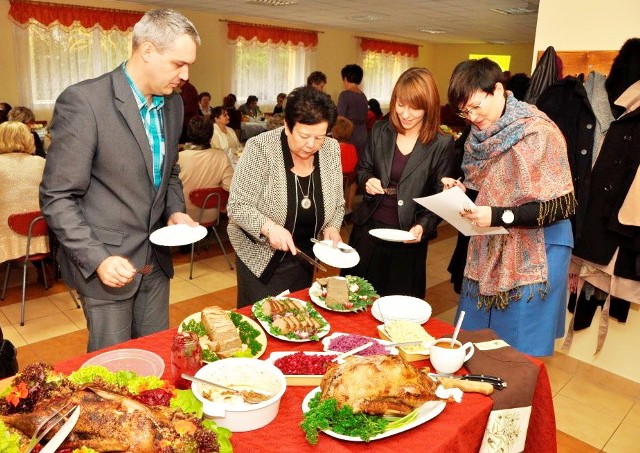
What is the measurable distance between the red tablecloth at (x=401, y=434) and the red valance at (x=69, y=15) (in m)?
8.27

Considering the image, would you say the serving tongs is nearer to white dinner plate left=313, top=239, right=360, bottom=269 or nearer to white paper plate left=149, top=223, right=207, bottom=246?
white dinner plate left=313, top=239, right=360, bottom=269

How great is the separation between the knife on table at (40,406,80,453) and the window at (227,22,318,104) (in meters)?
10.5

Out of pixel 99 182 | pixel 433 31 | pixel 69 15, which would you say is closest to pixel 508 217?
pixel 99 182

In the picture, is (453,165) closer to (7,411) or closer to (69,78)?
(7,411)

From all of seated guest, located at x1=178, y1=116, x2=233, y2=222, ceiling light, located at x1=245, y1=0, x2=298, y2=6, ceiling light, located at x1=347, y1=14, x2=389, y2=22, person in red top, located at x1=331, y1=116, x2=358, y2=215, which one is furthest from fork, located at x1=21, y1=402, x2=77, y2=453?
ceiling light, located at x1=347, y1=14, x2=389, y2=22

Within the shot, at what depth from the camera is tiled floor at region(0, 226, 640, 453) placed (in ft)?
8.40

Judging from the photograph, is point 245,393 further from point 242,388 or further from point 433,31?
point 433,31

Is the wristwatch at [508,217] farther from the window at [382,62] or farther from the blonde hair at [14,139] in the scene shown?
the window at [382,62]

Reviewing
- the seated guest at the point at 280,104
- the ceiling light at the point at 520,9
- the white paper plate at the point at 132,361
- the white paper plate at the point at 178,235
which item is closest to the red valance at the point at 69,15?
the seated guest at the point at 280,104

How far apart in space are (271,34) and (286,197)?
994 cm

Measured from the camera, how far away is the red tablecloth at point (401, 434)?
1112mm

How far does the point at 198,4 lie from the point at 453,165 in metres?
7.82

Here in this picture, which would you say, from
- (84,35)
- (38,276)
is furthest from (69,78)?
(38,276)

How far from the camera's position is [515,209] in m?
1.95
